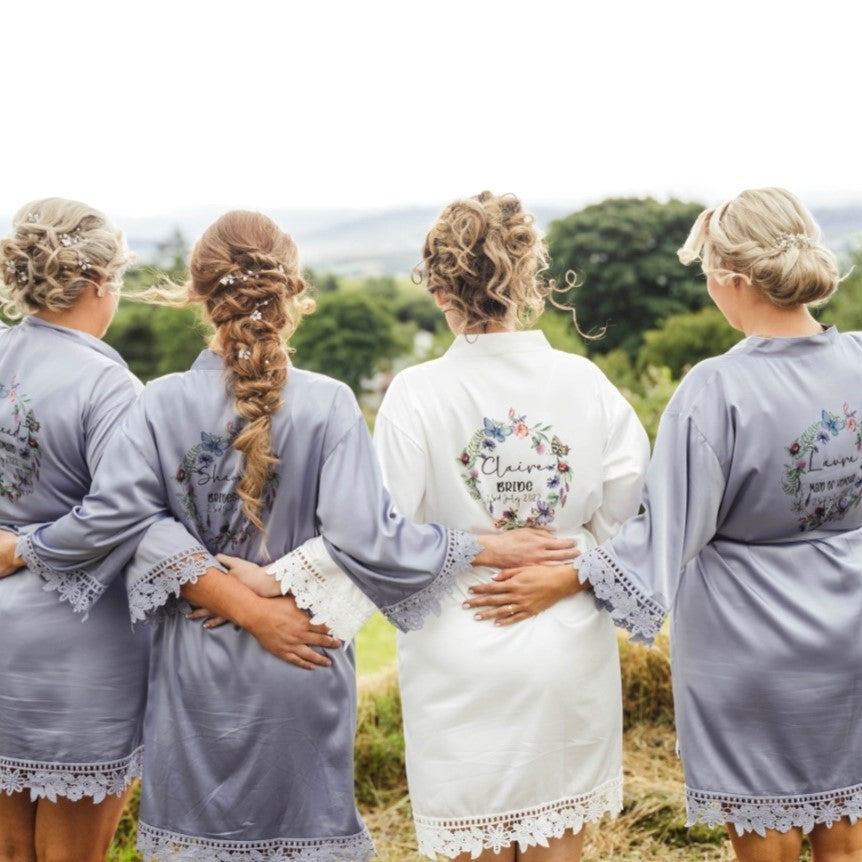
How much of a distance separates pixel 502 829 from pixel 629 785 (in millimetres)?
1650

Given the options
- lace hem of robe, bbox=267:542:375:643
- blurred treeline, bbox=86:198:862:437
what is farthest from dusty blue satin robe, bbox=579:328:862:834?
blurred treeline, bbox=86:198:862:437

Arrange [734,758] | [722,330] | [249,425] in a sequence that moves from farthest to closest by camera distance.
→ 1. [722,330]
2. [734,758]
3. [249,425]

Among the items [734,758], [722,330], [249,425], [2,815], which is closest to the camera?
[249,425]

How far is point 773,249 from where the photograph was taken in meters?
2.73

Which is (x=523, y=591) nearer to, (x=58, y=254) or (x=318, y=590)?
(x=318, y=590)

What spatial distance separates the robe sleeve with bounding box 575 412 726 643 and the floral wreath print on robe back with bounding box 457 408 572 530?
18cm

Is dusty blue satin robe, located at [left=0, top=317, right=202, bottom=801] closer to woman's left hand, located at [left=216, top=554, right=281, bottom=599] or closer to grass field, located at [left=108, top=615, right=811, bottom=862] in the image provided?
woman's left hand, located at [left=216, top=554, right=281, bottom=599]

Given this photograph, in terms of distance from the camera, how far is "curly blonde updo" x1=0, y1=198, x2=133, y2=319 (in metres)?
2.94

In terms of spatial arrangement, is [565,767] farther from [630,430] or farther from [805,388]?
[805,388]

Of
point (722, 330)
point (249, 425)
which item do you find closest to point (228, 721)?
point (249, 425)

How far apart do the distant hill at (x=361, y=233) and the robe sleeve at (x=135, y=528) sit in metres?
19.2

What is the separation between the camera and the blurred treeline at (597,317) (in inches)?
641

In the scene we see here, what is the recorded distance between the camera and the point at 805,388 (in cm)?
276

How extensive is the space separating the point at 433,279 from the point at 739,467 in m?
0.81
